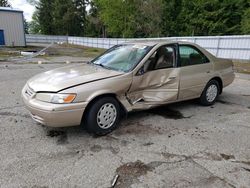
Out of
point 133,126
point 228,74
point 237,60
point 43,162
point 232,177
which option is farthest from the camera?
A: point 237,60

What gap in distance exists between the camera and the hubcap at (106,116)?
351 centimetres

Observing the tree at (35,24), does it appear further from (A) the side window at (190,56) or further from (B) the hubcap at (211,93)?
(B) the hubcap at (211,93)

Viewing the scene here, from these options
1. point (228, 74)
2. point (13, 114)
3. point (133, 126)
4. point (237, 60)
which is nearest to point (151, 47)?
point (133, 126)

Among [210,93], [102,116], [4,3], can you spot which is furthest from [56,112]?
[4,3]

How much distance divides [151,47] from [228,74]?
253 centimetres

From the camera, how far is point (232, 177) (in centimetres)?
260

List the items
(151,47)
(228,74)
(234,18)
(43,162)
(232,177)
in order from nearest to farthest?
1. (232,177)
2. (43,162)
3. (151,47)
4. (228,74)
5. (234,18)

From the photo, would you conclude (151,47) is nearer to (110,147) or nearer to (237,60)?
(110,147)

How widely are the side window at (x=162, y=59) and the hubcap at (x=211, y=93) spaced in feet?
4.35

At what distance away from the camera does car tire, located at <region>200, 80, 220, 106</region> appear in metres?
5.09

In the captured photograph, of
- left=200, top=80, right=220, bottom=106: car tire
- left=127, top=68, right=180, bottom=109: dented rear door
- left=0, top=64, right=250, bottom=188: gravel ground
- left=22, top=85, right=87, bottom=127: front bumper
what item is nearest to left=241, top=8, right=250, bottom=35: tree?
left=200, top=80, right=220, bottom=106: car tire

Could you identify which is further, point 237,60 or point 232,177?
point 237,60

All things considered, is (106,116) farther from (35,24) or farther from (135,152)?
(35,24)

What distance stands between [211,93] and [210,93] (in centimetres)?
4
